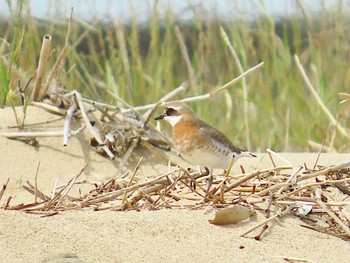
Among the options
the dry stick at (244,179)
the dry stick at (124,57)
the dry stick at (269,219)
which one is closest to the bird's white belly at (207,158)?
the dry stick at (244,179)

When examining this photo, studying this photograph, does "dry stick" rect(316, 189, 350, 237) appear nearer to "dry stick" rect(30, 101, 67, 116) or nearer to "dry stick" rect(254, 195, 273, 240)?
"dry stick" rect(254, 195, 273, 240)

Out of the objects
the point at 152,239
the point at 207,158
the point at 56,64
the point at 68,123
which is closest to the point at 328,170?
the point at 152,239

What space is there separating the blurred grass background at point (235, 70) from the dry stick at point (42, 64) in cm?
55

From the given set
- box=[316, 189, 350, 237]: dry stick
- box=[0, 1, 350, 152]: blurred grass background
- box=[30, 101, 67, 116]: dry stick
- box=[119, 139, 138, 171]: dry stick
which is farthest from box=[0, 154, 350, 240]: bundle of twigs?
box=[0, 1, 350, 152]: blurred grass background

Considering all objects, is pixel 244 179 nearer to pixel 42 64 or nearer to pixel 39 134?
pixel 39 134

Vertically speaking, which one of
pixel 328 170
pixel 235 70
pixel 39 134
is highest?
pixel 328 170

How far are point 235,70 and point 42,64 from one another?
2.08 metres

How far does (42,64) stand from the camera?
5.22 metres

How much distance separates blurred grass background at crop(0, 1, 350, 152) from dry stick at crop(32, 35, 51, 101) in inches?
21.8

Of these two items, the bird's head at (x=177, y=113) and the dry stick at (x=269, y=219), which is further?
the bird's head at (x=177, y=113)

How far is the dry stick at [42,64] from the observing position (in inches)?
199

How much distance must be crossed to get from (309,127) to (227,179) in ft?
8.47

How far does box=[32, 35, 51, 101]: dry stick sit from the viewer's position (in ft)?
16.6

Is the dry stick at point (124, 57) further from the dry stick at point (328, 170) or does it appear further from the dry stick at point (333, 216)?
the dry stick at point (333, 216)
